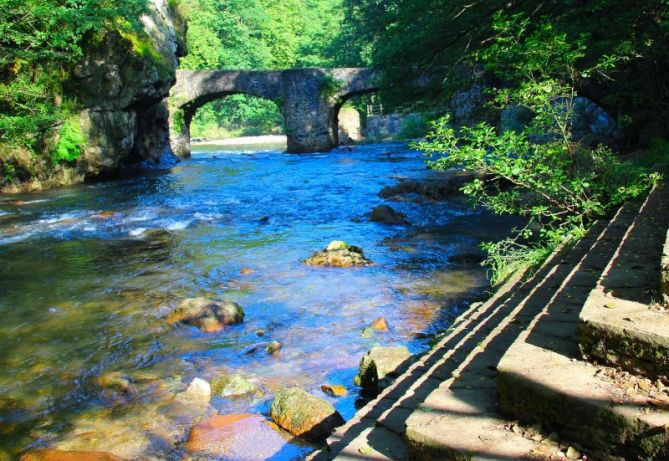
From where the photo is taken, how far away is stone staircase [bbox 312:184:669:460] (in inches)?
61.6

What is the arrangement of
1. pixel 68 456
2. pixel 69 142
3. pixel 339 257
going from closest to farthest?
pixel 68 456
pixel 339 257
pixel 69 142

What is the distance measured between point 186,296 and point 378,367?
299cm

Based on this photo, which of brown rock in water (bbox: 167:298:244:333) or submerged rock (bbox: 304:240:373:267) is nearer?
brown rock in water (bbox: 167:298:244:333)

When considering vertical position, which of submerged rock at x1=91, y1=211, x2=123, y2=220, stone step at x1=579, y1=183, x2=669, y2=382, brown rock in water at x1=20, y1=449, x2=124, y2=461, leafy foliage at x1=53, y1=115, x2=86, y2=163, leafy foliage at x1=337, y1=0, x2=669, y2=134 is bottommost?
brown rock in water at x1=20, y1=449, x2=124, y2=461

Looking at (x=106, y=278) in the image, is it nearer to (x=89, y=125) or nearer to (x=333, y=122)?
(x=89, y=125)

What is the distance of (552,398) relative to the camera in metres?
1.66

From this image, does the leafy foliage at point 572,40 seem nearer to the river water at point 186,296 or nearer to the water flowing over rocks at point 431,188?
the water flowing over rocks at point 431,188

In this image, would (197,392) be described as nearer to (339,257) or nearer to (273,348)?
(273,348)

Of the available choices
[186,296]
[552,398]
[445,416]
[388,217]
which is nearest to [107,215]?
[388,217]

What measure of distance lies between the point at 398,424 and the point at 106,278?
18.5 ft

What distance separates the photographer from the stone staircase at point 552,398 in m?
1.57

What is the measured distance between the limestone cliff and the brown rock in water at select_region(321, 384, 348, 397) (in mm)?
13305

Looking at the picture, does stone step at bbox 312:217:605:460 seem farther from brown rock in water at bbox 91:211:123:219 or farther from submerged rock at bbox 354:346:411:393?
brown rock in water at bbox 91:211:123:219

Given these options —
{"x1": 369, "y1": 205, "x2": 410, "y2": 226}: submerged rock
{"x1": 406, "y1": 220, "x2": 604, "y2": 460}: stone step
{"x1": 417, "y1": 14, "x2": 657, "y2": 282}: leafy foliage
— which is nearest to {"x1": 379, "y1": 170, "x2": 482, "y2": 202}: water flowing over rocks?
{"x1": 369, "y1": 205, "x2": 410, "y2": 226}: submerged rock
